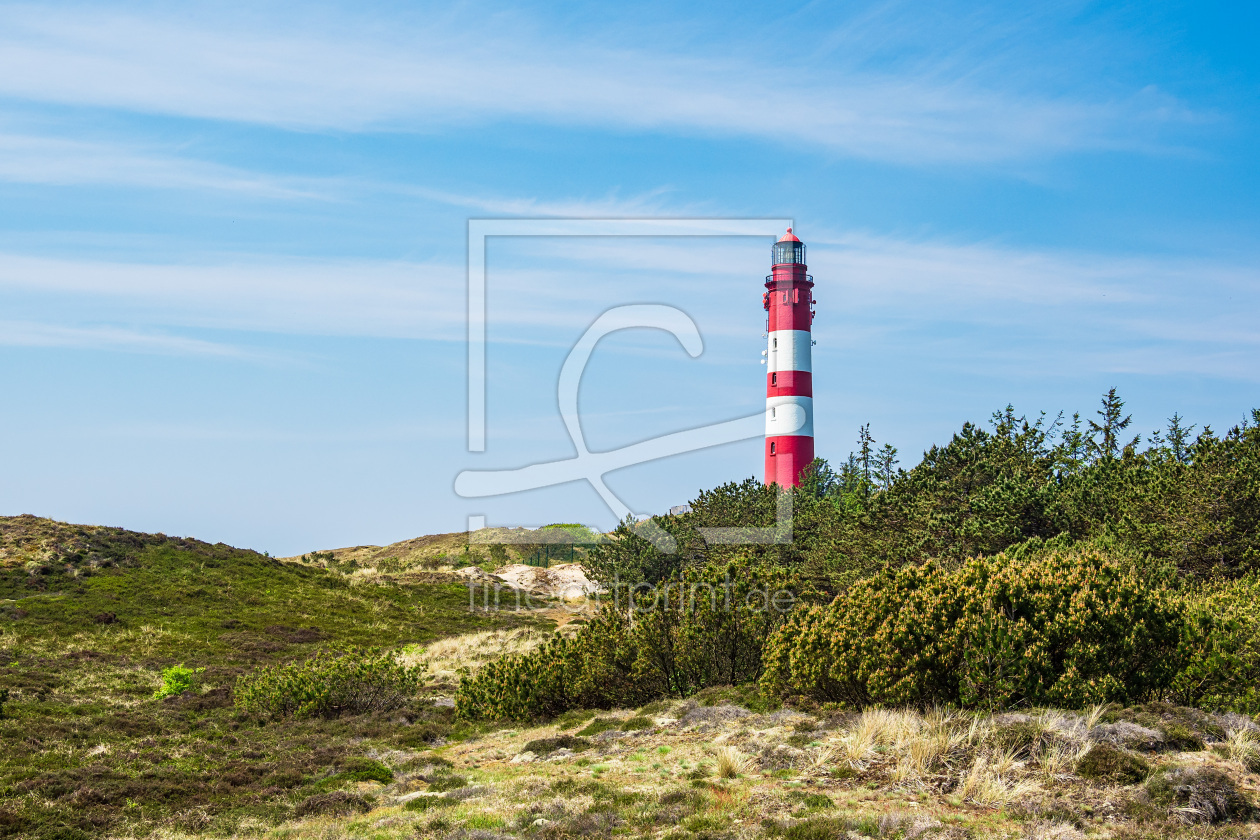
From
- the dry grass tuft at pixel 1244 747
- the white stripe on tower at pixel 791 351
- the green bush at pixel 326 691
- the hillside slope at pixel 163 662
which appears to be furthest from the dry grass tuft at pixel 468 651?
the dry grass tuft at pixel 1244 747

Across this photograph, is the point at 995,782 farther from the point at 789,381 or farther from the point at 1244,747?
the point at 789,381

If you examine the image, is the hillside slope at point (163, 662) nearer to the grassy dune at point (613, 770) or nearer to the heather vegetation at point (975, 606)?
the grassy dune at point (613, 770)

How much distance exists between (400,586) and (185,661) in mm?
25055

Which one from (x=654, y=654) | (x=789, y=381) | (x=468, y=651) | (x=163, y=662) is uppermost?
(x=789, y=381)

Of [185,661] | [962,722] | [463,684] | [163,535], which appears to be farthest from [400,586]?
[962,722]

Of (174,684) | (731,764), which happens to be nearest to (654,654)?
(731,764)

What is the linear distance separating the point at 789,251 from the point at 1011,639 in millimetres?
42292

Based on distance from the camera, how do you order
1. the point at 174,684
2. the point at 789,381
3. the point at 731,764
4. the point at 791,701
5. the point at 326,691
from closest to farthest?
the point at 731,764
the point at 791,701
the point at 326,691
the point at 174,684
the point at 789,381

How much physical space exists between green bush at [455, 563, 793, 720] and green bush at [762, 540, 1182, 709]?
491 cm

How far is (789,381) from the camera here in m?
51.9

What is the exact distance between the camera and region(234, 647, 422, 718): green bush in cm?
2617

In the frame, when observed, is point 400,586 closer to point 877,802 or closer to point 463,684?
point 463,684

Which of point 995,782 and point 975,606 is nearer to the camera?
point 995,782

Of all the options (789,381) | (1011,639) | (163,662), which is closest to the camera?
(1011,639)
